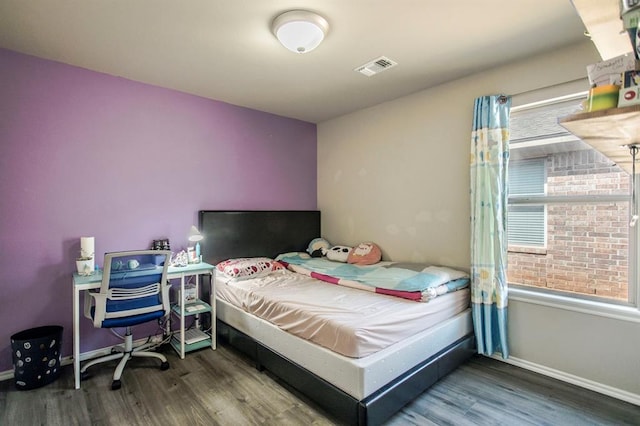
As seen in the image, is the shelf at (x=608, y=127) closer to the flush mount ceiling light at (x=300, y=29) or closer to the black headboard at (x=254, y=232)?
the flush mount ceiling light at (x=300, y=29)

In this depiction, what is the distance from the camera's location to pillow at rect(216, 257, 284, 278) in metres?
3.13

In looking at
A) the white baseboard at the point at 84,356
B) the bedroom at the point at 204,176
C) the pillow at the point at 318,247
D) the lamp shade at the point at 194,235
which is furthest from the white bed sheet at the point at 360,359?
the pillow at the point at 318,247

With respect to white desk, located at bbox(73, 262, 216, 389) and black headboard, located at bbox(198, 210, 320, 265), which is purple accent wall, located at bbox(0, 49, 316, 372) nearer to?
black headboard, located at bbox(198, 210, 320, 265)

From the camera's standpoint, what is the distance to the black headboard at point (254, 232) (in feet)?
11.1

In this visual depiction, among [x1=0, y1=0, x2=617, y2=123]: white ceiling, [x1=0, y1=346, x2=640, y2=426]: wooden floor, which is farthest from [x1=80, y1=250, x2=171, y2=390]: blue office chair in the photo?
[x1=0, y1=0, x2=617, y2=123]: white ceiling

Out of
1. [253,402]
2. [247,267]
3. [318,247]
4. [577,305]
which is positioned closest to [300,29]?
[247,267]

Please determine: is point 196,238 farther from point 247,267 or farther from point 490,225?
point 490,225

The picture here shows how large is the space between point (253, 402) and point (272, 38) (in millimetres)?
2538

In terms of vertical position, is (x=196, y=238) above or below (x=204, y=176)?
below

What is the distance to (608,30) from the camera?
97 centimetres

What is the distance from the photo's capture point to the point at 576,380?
7.63ft

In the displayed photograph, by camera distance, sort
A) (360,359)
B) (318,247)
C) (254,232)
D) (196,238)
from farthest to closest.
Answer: (318,247)
(254,232)
(196,238)
(360,359)

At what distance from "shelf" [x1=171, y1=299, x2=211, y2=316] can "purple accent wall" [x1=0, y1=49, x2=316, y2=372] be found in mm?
609

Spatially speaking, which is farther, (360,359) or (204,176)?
(204,176)
